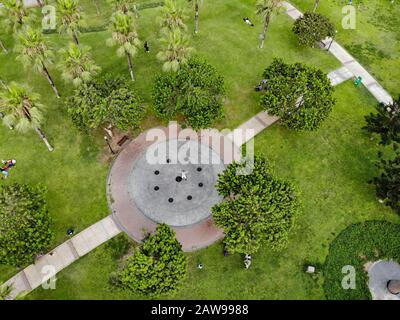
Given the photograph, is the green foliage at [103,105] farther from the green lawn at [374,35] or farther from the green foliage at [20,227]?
the green lawn at [374,35]

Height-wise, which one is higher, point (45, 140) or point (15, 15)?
point (15, 15)

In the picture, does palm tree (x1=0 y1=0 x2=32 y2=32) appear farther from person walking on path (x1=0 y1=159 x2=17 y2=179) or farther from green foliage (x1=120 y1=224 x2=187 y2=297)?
green foliage (x1=120 y1=224 x2=187 y2=297)

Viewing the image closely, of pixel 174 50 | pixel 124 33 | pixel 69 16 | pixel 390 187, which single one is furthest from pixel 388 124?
pixel 69 16

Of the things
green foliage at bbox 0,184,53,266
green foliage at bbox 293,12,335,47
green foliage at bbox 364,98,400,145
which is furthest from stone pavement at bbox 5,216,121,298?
green foliage at bbox 293,12,335,47

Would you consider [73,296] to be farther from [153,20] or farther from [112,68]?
[153,20]

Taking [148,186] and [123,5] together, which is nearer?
[148,186]

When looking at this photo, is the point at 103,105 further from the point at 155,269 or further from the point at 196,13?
the point at 196,13
